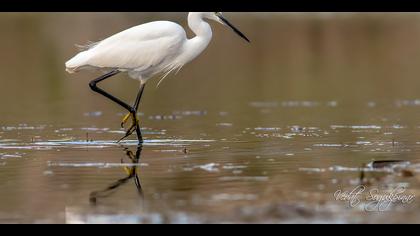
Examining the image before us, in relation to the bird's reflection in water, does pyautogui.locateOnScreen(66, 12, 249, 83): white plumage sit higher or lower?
higher

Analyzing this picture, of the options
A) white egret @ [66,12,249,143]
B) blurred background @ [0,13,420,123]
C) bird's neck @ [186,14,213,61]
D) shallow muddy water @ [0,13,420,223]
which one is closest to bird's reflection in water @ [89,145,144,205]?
shallow muddy water @ [0,13,420,223]

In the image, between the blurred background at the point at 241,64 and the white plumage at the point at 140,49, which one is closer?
the white plumage at the point at 140,49

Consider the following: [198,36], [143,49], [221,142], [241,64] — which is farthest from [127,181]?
[241,64]

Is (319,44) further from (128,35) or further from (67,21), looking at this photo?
(128,35)

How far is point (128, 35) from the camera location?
12859 millimetres

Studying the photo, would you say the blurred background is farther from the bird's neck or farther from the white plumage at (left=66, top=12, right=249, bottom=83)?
the bird's neck

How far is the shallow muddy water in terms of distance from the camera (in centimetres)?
759

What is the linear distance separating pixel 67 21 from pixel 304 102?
23.9 meters

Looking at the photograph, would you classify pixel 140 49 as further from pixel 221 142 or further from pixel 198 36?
pixel 221 142

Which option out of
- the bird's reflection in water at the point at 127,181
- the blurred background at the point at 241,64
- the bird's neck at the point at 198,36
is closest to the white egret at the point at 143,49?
the bird's neck at the point at 198,36

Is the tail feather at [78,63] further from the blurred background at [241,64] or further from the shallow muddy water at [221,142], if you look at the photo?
the blurred background at [241,64]

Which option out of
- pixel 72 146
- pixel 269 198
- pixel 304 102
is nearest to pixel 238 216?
pixel 269 198

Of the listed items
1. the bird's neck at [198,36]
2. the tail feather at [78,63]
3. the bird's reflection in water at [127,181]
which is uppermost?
the bird's neck at [198,36]

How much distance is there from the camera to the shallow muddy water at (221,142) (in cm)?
759
